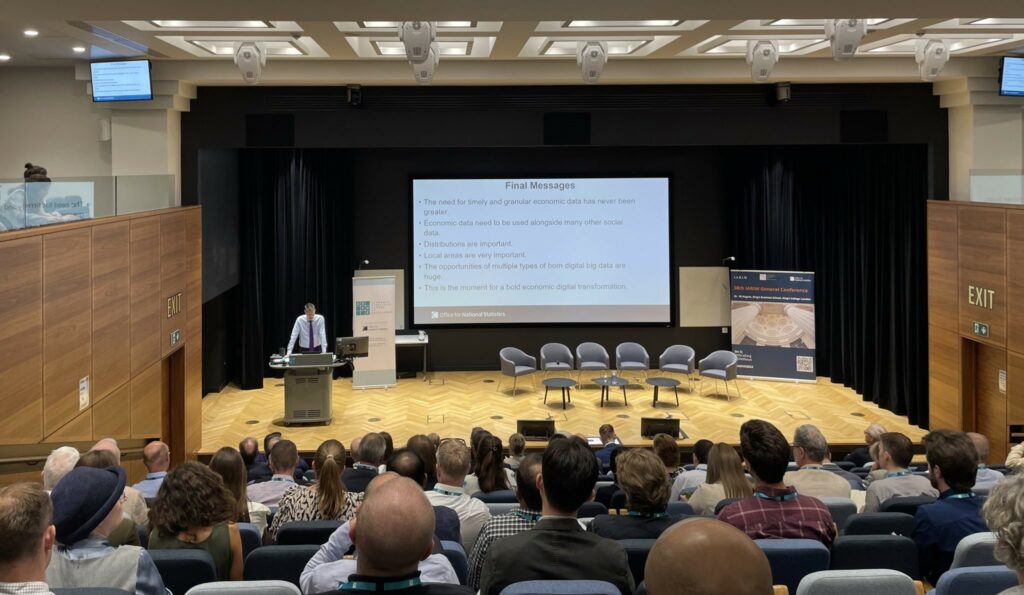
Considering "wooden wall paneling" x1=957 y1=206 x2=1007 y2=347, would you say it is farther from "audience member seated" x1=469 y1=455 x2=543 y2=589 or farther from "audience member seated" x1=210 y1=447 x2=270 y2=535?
"audience member seated" x1=210 y1=447 x2=270 y2=535

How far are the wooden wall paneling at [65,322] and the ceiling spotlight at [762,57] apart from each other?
223 inches

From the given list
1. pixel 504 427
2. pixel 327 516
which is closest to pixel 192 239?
pixel 504 427

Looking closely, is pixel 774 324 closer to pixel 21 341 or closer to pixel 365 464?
pixel 365 464

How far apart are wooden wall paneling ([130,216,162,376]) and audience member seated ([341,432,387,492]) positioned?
3785mm

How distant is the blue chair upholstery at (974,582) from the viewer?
2.72 meters

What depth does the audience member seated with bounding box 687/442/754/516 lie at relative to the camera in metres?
4.72

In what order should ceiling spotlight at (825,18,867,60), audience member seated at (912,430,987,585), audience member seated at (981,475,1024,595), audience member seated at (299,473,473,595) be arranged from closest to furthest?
audience member seated at (981,475,1024,595)
audience member seated at (299,473,473,595)
audience member seated at (912,430,987,585)
ceiling spotlight at (825,18,867,60)

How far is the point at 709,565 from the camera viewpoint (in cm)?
138

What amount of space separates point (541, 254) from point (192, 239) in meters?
4.94

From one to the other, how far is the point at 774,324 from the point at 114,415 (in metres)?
8.70

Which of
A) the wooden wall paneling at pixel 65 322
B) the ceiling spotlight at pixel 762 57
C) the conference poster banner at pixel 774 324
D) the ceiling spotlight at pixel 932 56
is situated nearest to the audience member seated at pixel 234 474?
the wooden wall paneling at pixel 65 322

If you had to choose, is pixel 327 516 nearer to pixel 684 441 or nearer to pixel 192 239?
pixel 684 441

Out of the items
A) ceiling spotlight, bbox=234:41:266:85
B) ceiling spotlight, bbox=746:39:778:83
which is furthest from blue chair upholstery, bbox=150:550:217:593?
ceiling spotlight, bbox=746:39:778:83

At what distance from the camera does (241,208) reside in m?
13.1
